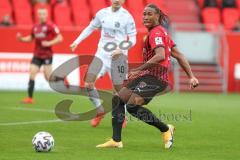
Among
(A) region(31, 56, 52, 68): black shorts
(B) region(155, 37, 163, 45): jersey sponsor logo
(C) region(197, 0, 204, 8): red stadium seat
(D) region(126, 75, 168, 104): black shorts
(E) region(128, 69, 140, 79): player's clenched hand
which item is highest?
(B) region(155, 37, 163, 45): jersey sponsor logo

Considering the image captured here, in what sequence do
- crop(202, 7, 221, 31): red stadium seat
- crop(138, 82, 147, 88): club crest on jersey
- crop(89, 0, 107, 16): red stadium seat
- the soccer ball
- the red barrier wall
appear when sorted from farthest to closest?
crop(202, 7, 221, 31): red stadium seat → crop(89, 0, 107, 16): red stadium seat → the red barrier wall → crop(138, 82, 147, 88): club crest on jersey → the soccer ball

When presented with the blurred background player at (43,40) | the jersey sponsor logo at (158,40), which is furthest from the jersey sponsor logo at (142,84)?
the blurred background player at (43,40)

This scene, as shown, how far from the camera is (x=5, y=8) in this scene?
28875 mm

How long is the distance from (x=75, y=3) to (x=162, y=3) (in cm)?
381

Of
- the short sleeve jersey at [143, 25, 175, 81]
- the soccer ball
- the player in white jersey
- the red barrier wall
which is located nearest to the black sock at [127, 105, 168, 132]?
the short sleeve jersey at [143, 25, 175, 81]

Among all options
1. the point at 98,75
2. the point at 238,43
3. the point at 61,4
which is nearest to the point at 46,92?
the point at 61,4

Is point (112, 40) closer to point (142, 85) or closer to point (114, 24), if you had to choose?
point (114, 24)

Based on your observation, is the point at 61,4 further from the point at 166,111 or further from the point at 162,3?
the point at 166,111

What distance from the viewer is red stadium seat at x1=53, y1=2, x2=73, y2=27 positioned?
97.0 feet

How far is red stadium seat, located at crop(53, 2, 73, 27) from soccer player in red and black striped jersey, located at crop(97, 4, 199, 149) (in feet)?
59.3

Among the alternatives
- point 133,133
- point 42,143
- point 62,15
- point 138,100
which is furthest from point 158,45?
point 62,15

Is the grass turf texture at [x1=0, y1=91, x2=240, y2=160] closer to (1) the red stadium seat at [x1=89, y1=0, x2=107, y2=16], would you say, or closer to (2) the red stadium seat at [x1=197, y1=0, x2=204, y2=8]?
(1) the red stadium seat at [x1=89, y1=0, x2=107, y2=16]

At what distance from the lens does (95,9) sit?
100ft

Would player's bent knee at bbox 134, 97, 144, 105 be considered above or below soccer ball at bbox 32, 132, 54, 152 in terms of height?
above
